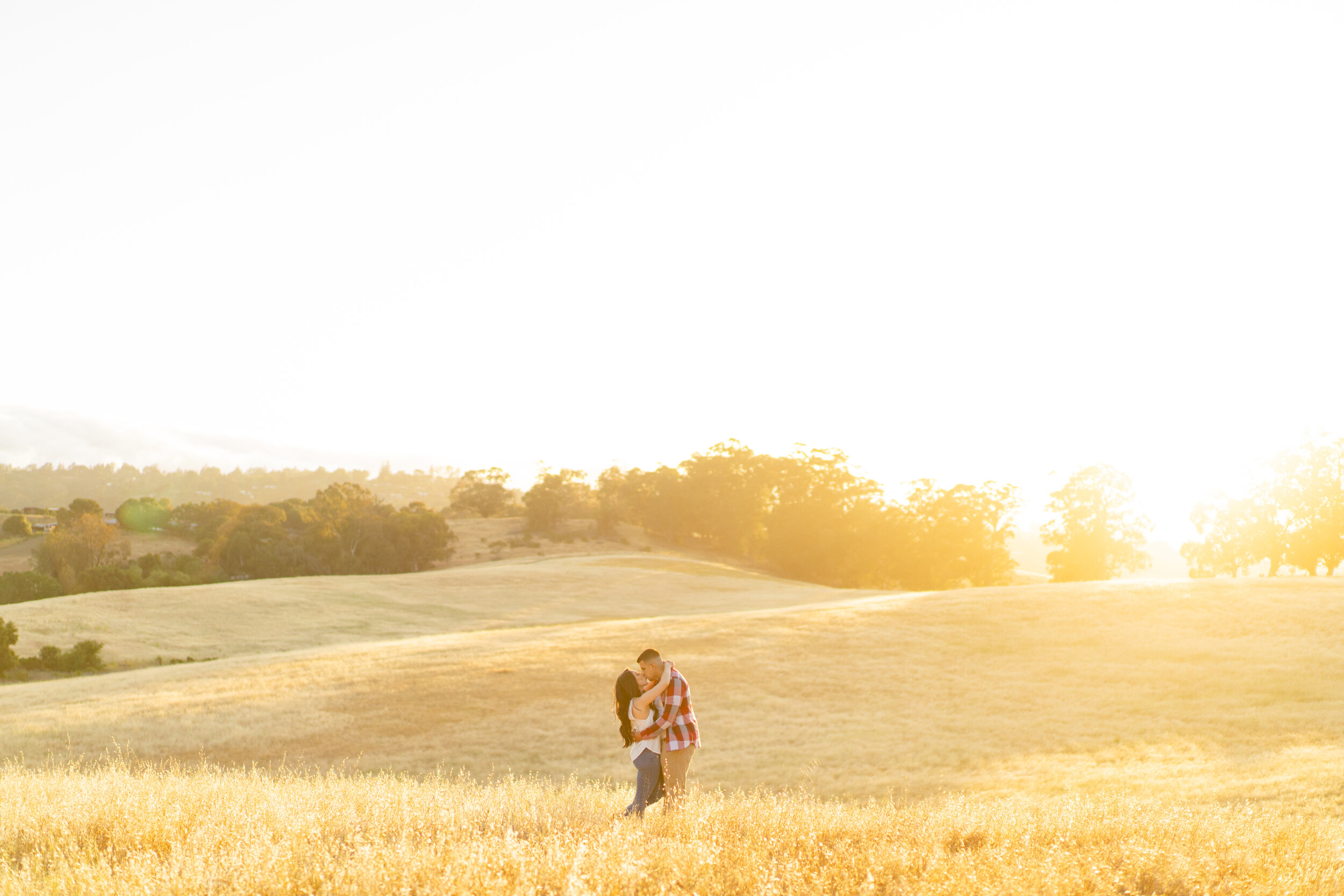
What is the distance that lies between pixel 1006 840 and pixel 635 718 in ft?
10.7

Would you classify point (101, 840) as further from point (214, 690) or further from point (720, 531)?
point (720, 531)

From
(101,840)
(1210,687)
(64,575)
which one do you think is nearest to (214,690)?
(101,840)

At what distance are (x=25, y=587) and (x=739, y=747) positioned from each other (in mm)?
64649

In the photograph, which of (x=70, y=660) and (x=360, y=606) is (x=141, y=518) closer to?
(x=360, y=606)

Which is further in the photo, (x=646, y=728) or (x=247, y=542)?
(x=247, y=542)

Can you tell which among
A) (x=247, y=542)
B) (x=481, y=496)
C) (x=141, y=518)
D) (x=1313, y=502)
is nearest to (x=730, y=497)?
(x=481, y=496)

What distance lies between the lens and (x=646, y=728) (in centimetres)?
836

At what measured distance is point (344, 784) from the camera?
10.2 meters

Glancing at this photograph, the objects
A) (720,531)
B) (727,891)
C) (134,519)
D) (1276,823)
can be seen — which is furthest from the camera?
(720,531)

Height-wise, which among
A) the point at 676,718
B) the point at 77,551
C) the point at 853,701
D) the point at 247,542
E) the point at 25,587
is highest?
the point at 676,718

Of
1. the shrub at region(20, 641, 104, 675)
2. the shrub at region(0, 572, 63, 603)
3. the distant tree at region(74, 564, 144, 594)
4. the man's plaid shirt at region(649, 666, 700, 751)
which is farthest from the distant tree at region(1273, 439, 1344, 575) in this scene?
the shrub at region(0, 572, 63, 603)

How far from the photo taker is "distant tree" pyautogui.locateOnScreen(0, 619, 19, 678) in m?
34.0

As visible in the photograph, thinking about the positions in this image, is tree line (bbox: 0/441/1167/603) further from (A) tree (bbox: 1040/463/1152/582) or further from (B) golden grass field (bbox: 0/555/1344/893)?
(B) golden grass field (bbox: 0/555/1344/893)

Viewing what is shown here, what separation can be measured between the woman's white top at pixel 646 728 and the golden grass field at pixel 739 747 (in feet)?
2.25
